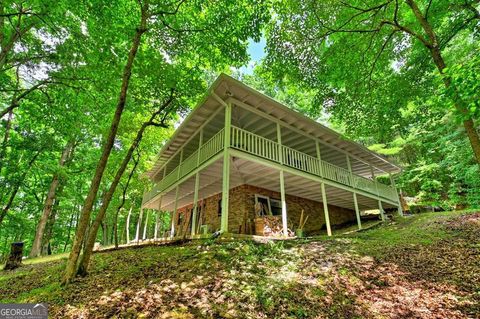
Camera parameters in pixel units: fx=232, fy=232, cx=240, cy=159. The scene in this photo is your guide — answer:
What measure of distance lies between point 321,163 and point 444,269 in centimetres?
723

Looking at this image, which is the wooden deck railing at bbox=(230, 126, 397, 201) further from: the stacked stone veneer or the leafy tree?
the stacked stone veneer

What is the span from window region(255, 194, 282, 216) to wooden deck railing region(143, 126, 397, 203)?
2.43 m

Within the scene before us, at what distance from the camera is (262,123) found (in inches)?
458

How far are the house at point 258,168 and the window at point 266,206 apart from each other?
0.05 m

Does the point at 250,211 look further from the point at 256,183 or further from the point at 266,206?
the point at 256,183

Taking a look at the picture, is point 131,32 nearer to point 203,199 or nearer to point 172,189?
point 172,189

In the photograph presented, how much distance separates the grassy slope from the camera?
377 centimetres

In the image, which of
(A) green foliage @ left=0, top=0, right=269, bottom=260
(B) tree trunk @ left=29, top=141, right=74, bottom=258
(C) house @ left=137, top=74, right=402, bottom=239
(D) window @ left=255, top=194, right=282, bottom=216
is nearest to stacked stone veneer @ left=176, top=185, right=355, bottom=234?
(C) house @ left=137, top=74, right=402, bottom=239

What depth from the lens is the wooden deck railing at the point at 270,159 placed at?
31.4 ft

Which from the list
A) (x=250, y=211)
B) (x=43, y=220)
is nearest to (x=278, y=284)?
(x=250, y=211)

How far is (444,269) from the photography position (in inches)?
203

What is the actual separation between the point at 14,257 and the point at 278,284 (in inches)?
467

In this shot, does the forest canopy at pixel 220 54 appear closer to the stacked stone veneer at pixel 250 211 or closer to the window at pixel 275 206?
the stacked stone veneer at pixel 250 211

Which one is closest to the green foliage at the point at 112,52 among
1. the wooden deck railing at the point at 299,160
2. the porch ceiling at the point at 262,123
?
the porch ceiling at the point at 262,123
